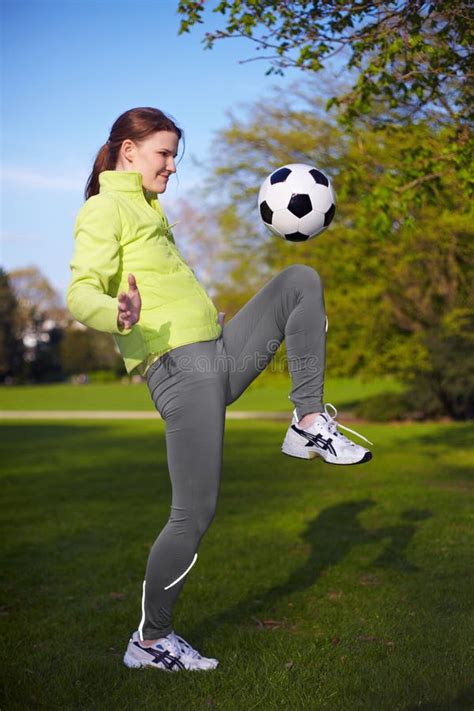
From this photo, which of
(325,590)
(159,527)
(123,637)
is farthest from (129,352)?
(159,527)

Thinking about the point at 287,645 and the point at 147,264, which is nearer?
the point at 147,264

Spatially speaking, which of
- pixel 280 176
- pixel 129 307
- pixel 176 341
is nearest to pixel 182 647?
pixel 176 341

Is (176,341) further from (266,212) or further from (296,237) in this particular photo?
(266,212)

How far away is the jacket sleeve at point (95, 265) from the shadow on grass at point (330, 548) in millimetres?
2237

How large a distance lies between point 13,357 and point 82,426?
4727 cm

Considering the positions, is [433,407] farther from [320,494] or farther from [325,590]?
[325,590]

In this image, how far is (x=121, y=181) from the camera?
12.3 feet

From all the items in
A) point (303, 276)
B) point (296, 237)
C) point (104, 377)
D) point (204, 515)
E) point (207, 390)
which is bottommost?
point (104, 377)

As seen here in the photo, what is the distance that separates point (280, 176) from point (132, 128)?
47.8 inches

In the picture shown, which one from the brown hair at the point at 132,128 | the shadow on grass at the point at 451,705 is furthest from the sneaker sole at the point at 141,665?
the brown hair at the point at 132,128

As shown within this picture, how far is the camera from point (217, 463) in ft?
12.1

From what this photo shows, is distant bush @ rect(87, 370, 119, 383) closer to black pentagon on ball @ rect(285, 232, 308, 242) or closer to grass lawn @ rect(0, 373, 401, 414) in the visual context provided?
grass lawn @ rect(0, 373, 401, 414)

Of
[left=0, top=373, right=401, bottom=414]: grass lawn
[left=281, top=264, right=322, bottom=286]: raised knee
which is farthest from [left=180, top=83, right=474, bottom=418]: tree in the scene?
[left=281, top=264, right=322, bottom=286]: raised knee

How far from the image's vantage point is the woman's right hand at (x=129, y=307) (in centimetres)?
322
